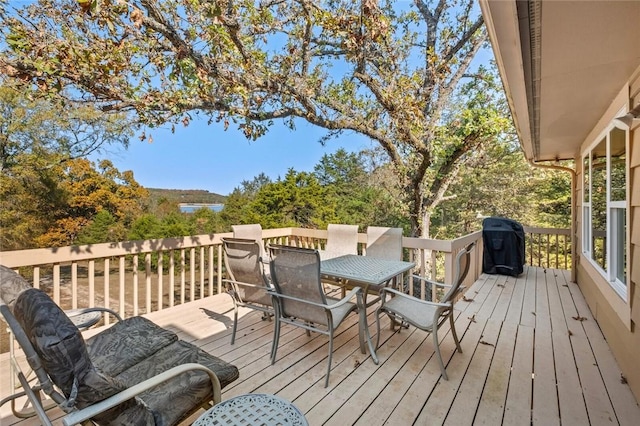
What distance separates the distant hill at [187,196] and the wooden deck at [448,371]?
4.30m

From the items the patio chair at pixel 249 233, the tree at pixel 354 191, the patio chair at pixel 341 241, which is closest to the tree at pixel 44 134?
the patio chair at pixel 249 233

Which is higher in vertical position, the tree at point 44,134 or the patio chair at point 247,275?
the tree at point 44,134

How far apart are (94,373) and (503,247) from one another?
6688 mm

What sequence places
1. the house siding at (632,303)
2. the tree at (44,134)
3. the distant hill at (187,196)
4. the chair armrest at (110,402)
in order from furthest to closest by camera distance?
the distant hill at (187,196)
the tree at (44,134)
the house siding at (632,303)
the chair armrest at (110,402)

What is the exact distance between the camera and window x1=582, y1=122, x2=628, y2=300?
288 centimetres

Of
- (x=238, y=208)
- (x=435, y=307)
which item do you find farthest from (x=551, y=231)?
(x=238, y=208)

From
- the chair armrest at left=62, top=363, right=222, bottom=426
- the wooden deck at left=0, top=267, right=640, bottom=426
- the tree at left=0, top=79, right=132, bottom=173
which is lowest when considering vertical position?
the wooden deck at left=0, top=267, right=640, bottom=426

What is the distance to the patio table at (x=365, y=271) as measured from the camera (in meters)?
2.82

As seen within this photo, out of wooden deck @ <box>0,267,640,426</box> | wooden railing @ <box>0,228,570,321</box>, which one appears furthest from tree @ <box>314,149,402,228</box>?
wooden deck @ <box>0,267,640,426</box>

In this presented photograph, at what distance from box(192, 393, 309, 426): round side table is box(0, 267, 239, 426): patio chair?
0.21m

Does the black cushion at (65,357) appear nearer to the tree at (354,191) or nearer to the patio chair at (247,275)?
the patio chair at (247,275)

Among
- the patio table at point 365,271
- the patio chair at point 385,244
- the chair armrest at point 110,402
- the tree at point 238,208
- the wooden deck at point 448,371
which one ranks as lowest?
the wooden deck at point 448,371

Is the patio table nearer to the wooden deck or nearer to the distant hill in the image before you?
the wooden deck

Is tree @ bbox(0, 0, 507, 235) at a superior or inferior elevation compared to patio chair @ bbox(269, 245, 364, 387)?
superior
